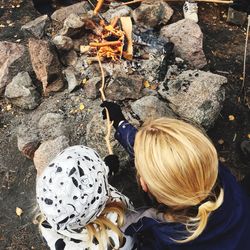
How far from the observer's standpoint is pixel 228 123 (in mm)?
3652

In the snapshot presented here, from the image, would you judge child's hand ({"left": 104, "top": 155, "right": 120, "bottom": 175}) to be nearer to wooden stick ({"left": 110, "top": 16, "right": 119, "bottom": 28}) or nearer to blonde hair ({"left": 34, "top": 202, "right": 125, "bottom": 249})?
blonde hair ({"left": 34, "top": 202, "right": 125, "bottom": 249})

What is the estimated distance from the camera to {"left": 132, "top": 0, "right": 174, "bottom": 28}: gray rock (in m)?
3.96

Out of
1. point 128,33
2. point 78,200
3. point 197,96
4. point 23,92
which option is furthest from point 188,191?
point 23,92

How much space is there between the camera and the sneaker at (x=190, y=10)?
4.33 metres

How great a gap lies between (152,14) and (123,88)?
0.94m

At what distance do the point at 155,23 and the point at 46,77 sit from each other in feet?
3.80

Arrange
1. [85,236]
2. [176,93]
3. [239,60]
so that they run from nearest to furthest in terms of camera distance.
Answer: [85,236] < [176,93] < [239,60]

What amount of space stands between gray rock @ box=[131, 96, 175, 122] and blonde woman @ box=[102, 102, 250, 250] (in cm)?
117

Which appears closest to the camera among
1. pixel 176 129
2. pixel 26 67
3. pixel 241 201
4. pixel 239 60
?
pixel 176 129

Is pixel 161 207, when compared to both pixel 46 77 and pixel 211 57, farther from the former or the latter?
pixel 211 57

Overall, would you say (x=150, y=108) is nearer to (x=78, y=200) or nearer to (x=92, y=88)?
(x=92, y=88)

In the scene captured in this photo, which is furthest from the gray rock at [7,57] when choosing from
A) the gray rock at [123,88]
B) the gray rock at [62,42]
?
the gray rock at [123,88]

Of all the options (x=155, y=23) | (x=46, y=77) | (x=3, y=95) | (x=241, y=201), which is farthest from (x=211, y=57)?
(x=241, y=201)

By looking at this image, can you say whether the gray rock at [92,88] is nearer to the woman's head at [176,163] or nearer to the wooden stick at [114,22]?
the wooden stick at [114,22]
